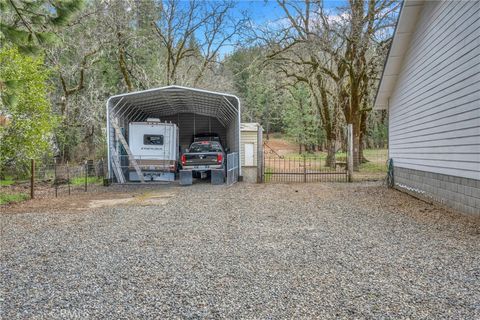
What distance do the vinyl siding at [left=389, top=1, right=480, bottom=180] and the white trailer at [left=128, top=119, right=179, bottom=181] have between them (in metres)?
8.79

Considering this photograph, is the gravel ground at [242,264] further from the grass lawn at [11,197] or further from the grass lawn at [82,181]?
the grass lawn at [82,181]

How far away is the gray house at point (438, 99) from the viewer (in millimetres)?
7148

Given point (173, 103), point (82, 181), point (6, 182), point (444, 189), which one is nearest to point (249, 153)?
point (173, 103)

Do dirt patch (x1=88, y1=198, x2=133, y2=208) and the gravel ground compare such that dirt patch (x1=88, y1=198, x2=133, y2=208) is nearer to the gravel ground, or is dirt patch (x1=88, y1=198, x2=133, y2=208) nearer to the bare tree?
the gravel ground

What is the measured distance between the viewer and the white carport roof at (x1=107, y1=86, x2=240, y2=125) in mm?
14730

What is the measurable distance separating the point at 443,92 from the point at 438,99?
0.33 metres

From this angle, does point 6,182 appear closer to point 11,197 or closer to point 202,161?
point 11,197

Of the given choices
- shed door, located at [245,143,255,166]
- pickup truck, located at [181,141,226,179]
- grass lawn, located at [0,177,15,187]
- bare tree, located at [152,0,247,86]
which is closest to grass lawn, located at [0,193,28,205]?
grass lawn, located at [0,177,15,187]

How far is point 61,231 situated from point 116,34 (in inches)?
581

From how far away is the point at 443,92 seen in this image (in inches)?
331

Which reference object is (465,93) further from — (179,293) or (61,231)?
(61,231)

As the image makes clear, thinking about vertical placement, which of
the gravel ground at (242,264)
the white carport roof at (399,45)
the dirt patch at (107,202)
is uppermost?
the white carport roof at (399,45)

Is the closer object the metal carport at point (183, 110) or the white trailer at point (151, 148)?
the metal carport at point (183, 110)

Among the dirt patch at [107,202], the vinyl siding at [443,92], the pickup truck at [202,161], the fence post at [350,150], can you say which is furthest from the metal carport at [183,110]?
the vinyl siding at [443,92]
